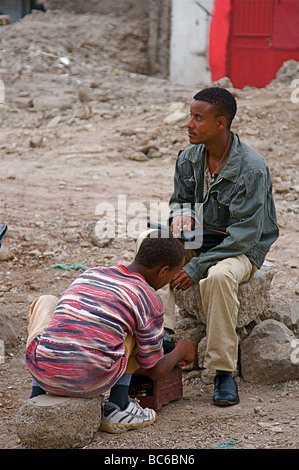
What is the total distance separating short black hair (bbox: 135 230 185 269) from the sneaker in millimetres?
679

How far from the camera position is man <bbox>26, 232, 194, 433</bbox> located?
2.87 m

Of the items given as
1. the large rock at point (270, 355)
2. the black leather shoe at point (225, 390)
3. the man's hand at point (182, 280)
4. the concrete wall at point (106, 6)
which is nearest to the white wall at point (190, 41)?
the concrete wall at point (106, 6)

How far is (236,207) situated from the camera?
3668 millimetres

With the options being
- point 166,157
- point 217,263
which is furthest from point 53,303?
point 166,157

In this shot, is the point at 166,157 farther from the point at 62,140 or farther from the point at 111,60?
the point at 111,60

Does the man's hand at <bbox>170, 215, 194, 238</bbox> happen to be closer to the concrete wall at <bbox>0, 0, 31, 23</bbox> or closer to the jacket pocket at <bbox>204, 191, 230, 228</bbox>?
the jacket pocket at <bbox>204, 191, 230, 228</bbox>

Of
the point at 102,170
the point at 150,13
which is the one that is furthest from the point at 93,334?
the point at 150,13

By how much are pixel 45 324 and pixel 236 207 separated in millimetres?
1233

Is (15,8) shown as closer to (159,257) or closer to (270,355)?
(270,355)

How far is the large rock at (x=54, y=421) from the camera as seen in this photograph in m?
2.82

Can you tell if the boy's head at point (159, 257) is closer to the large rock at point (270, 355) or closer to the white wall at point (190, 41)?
the large rock at point (270, 355)

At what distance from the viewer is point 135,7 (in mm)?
14672

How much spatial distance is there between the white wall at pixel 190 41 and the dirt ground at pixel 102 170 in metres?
0.90
